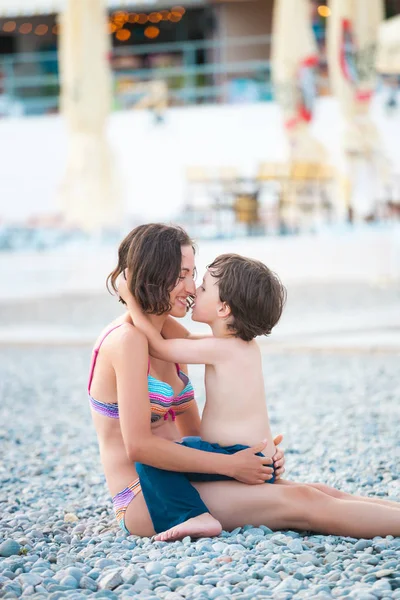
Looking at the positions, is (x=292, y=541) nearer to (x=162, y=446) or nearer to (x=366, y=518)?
(x=366, y=518)

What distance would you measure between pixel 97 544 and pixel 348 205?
10389mm

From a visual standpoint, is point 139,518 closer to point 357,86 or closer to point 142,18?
point 357,86

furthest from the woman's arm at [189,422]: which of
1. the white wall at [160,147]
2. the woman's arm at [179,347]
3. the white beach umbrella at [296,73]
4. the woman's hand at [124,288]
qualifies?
the white wall at [160,147]

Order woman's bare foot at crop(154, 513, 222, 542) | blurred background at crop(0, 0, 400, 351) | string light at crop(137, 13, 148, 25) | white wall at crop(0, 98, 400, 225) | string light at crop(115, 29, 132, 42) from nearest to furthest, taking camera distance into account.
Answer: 1. woman's bare foot at crop(154, 513, 222, 542)
2. blurred background at crop(0, 0, 400, 351)
3. white wall at crop(0, 98, 400, 225)
4. string light at crop(137, 13, 148, 25)
5. string light at crop(115, 29, 132, 42)

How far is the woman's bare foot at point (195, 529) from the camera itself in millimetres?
2350

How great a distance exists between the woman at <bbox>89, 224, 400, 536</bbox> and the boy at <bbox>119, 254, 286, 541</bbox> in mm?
41

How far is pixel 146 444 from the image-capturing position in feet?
7.75

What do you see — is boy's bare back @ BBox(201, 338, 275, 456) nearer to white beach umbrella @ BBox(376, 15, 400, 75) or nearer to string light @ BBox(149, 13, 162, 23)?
white beach umbrella @ BBox(376, 15, 400, 75)

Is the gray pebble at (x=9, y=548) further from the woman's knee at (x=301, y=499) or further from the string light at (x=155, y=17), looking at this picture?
Answer: the string light at (x=155, y=17)

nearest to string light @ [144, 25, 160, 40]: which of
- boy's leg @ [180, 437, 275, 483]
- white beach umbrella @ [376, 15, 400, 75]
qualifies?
white beach umbrella @ [376, 15, 400, 75]

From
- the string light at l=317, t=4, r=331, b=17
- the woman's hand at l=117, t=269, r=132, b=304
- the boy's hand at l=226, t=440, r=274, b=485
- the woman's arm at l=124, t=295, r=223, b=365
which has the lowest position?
the boy's hand at l=226, t=440, r=274, b=485

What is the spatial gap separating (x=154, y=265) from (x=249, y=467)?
0.57 meters

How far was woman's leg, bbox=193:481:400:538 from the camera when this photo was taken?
2.39m

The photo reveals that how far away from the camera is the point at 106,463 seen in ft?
8.43
